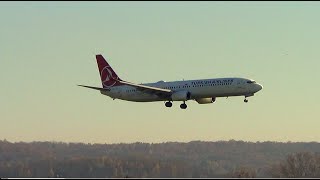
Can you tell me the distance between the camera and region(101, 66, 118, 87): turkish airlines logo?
183863 millimetres

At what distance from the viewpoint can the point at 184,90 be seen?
Answer: 6511 inches

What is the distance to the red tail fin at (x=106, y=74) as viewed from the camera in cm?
18368

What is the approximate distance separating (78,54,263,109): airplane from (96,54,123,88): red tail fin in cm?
375

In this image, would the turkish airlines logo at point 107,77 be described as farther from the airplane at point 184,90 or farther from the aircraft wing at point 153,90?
the aircraft wing at point 153,90

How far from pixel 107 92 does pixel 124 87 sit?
4.39 metres

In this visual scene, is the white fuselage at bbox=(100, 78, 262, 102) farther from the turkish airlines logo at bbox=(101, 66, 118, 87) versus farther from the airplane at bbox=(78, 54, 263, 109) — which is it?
the turkish airlines logo at bbox=(101, 66, 118, 87)

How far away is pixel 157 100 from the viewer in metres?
170

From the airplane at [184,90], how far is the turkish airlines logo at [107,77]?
12.6ft

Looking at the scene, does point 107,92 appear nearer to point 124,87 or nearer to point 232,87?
point 124,87

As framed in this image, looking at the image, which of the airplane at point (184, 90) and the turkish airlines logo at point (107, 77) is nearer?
the airplane at point (184, 90)

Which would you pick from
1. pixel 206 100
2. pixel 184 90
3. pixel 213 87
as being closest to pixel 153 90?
pixel 184 90

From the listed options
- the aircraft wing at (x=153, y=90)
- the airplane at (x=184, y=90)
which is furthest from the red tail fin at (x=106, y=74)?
the aircraft wing at (x=153, y=90)

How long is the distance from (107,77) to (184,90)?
2677cm

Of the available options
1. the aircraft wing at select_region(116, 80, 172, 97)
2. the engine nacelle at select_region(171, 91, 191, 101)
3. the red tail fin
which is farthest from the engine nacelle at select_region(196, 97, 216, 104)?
the red tail fin
